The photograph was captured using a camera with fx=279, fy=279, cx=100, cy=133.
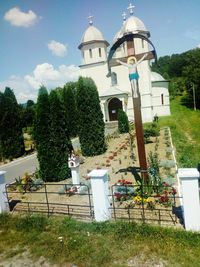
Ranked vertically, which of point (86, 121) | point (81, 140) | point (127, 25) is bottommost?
point (81, 140)

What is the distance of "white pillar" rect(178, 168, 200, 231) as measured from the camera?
6.16 meters

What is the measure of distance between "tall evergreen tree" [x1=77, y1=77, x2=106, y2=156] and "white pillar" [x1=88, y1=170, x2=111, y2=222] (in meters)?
10.4

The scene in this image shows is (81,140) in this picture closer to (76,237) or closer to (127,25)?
(76,237)

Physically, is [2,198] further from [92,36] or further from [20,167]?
[92,36]

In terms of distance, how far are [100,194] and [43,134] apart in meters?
5.98

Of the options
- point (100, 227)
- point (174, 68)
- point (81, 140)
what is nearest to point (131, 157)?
point (81, 140)

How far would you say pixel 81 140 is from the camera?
17875 mm

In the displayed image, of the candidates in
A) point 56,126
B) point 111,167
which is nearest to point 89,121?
Result: point 111,167

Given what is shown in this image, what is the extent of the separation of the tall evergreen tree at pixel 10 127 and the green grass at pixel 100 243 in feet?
48.8

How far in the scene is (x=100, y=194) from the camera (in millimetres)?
7062

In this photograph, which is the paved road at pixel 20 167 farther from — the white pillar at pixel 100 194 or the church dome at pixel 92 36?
the church dome at pixel 92 36

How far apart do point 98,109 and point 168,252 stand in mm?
13311

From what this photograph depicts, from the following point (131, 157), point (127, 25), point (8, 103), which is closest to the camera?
point (131, 157)

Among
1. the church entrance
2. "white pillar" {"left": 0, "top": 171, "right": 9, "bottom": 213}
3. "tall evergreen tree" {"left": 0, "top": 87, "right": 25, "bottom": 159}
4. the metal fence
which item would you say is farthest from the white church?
"white pillar" {"left": 0, "top": 171, "right": 9, "bottom": 213}
